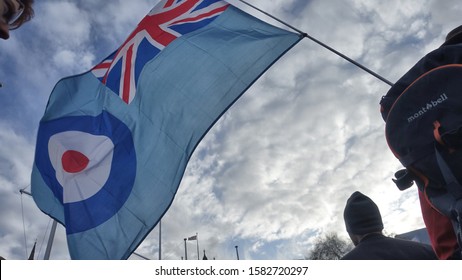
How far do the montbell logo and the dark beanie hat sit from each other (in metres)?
1.79

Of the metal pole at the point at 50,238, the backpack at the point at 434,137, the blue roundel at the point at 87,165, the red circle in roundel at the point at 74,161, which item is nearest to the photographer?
the backpack at the point at 434,137

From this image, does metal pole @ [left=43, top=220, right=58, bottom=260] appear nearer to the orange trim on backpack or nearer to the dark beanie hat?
the dark beanie hat

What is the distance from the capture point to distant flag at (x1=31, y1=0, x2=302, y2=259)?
4.42 meters

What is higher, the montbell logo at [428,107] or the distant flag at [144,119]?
the distant flag at [144,119]

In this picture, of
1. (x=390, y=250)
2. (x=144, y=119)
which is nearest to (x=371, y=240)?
(x=390, y=250)

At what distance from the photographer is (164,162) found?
4.46 m

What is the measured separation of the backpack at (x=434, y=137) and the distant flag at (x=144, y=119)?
2.95 metres

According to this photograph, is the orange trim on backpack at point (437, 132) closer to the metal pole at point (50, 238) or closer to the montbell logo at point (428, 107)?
the montbell logo at point (428, 107)

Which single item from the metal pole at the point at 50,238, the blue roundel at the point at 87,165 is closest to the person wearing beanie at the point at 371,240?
the blue roundel at the point at 87,165

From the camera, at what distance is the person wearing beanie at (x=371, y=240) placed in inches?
107

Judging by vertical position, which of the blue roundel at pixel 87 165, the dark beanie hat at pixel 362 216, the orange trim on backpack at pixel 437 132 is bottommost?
the orange trim on backpack at pixel 437 132

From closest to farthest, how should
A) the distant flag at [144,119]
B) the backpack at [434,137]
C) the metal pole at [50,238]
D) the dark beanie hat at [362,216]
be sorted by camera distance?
the backpack at [434,137]
the dark beanie hat at [362,216]
the distant flag at [144,119]
the metal pole at [50,238]

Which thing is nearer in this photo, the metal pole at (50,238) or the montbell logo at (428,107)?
the montbell logo at (428,107)

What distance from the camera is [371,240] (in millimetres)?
2938
